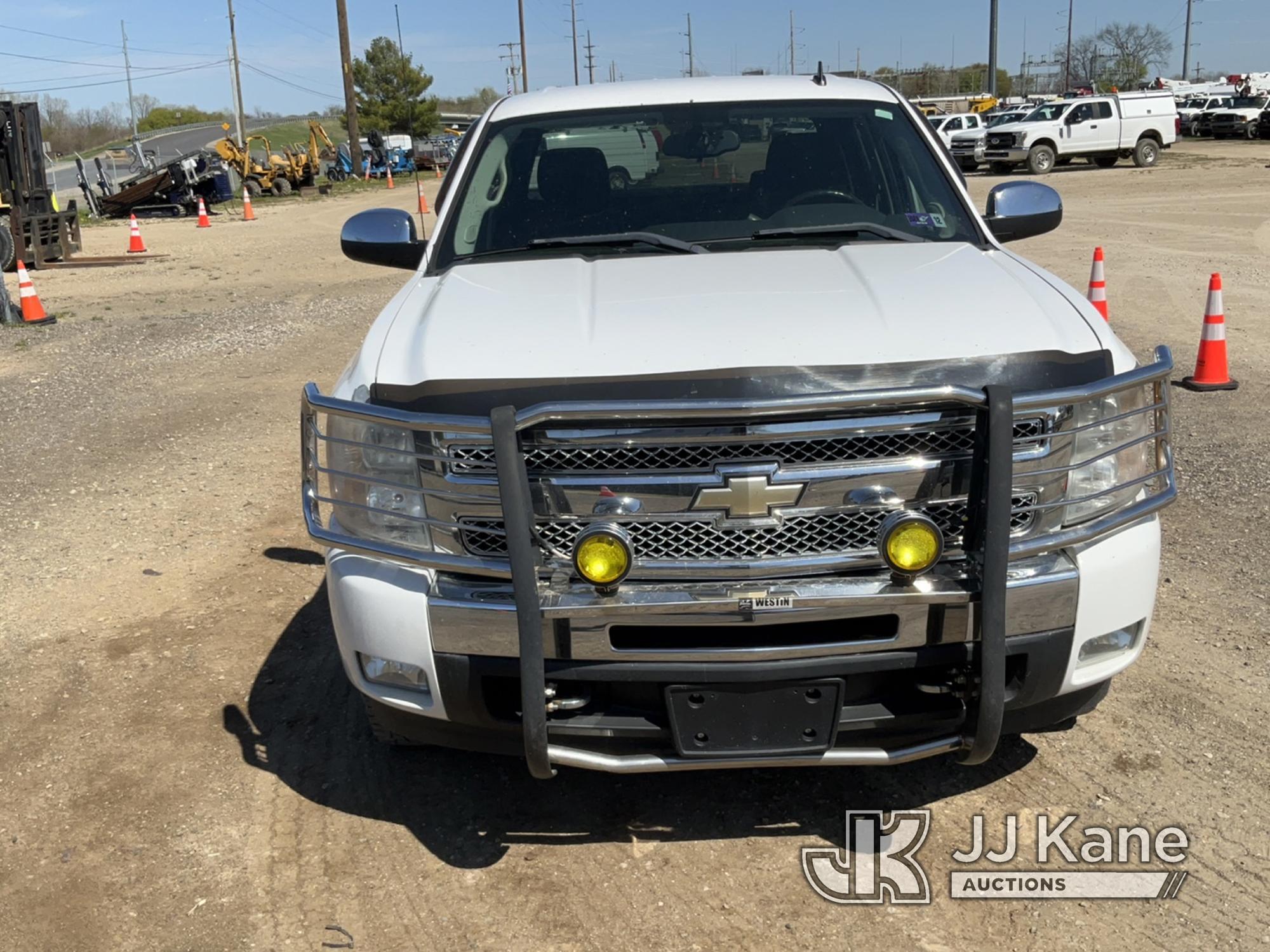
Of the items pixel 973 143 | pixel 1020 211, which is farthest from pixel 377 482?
pixel 973 143

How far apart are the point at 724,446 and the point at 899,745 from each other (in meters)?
0.85

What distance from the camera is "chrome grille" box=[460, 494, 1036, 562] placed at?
2676mm

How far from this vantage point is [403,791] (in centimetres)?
350

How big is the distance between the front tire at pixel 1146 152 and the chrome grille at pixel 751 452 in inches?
1319

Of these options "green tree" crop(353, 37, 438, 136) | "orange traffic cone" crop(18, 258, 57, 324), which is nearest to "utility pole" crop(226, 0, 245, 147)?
"green tree" crop(353, 37, 438, 136)

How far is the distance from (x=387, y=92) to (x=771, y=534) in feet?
289

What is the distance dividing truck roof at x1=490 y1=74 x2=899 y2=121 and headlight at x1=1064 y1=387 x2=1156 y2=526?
2164 millimetres

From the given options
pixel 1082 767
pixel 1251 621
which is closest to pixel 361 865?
pixel 1082 767

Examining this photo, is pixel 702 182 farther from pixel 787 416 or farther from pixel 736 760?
pixel 736 760

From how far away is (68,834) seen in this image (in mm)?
3354

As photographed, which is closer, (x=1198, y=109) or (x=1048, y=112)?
(x=1048, y=112)

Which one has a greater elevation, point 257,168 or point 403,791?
point 257,168

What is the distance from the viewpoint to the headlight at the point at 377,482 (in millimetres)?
2795

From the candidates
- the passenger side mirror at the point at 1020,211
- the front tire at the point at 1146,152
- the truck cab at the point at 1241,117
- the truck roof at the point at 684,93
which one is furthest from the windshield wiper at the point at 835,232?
the truck cab at the point at 1241,117
